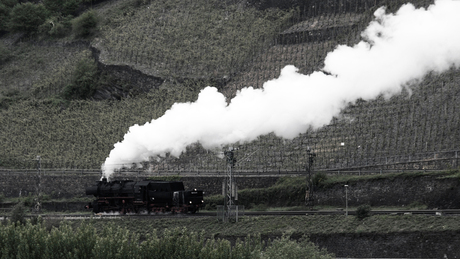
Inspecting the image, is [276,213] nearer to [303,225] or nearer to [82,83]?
[303,225]

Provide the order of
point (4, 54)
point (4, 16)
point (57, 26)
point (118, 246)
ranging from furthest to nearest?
point (4, 16)
point (57, 26)
point (4, 54)
point (118, 246)

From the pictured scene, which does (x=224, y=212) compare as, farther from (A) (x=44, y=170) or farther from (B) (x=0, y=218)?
(A) (x=44, y=170)

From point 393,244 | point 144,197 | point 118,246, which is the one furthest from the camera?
point 144,197

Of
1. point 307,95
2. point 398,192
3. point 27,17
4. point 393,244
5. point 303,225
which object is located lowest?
point 393,244

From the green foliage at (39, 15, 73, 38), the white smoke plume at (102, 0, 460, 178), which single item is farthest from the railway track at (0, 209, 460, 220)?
the green foliage at (39, 15, 73, 38)

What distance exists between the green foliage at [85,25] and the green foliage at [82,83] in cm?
1278

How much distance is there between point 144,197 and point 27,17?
80.8m

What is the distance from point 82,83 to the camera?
401ft

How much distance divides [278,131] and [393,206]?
21722 mm

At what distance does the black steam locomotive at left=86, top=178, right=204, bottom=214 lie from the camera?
74625mm

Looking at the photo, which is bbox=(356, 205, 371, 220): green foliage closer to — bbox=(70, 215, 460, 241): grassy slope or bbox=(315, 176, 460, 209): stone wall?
bbox=(70, 215, 460, 241): grassy slope

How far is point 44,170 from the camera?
96625mm

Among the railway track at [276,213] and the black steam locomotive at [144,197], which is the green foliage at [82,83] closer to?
the black steam locomotive at [144,197]

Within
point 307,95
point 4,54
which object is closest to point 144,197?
point 307,95
